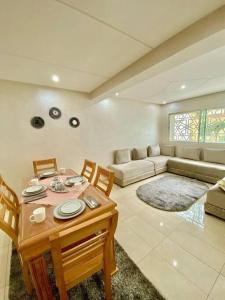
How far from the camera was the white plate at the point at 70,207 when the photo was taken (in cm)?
120

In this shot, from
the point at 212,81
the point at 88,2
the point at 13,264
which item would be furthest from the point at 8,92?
the point at 212,81

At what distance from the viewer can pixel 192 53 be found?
4.81 feet

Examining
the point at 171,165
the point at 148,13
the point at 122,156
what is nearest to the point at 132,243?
the point at 148,13

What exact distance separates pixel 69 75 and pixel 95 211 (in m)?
2.26

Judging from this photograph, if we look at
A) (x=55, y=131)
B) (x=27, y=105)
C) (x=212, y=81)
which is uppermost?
(x=212, y=81)

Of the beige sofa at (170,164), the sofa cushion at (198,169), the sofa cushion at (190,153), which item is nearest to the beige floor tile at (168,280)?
the beige sofa at (170,164)

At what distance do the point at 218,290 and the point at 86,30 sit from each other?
271 cm

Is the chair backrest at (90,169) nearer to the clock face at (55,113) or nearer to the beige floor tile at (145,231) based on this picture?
the beige floor tile at (145,231)

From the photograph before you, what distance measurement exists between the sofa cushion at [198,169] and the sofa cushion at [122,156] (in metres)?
1.38

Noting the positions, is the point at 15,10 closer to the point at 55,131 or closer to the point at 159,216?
the point at 55,131

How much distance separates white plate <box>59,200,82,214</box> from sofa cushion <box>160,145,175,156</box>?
4.28m

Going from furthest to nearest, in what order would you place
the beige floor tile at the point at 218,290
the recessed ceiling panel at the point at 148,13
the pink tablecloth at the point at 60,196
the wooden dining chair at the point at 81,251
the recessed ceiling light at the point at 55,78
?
the recessed ceiling light at the point at 55,78 → the pink tablecloth at the point at 60,196 → the beige floor tile at the point at 218,290 → the recessed ceiling panel at the point at 148,13 → the wooden dining chair at the point at 81,251

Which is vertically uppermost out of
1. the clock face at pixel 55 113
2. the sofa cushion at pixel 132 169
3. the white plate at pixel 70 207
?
the clock face at pixel 55 113

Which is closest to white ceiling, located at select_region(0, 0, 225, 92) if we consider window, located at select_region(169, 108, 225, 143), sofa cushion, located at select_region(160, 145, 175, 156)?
window, located at select_region(169, 108, 225, 143)
